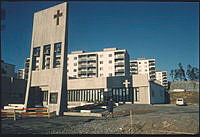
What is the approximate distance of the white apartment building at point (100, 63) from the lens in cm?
7978

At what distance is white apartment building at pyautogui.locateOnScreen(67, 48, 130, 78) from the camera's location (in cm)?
7978

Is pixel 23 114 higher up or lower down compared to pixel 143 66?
lower down

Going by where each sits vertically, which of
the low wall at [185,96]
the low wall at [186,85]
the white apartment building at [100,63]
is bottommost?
the low wall at [185,96]

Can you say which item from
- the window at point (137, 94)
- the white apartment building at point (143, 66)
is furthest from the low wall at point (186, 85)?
the white apartment building at point (143, 66)

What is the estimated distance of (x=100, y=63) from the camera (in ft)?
270

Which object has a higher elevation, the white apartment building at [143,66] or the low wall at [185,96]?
the white apartment building at [143,66]

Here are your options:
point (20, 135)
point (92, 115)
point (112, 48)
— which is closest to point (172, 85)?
point (112, 48)

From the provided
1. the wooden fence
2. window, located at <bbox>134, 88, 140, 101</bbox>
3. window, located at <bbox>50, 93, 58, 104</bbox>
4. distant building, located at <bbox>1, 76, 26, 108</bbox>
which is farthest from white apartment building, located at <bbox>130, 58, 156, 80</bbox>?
the wooden fence

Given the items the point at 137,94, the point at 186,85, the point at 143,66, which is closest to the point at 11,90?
the point at 137,94

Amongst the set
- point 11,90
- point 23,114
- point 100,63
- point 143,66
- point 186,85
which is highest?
point 143,66

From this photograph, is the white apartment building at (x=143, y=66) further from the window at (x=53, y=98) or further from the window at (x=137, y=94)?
the window at (x=53, y=98)

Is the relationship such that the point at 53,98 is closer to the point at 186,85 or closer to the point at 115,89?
the point at 115,89

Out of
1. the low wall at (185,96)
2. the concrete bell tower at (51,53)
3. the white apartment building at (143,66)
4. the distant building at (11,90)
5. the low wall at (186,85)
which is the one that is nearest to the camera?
the concrete bell tower at (51,53)

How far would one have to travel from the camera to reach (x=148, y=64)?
11450 cm
